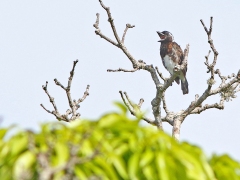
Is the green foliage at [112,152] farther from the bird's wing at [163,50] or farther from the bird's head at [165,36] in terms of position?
the bird's head at [165,36]

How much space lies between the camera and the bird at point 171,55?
13.9m

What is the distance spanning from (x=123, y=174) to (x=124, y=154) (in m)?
0.13

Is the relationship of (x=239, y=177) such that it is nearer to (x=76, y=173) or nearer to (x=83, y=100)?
(x=76, y=173)

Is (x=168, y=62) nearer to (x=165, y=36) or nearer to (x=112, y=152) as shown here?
(x=165, y=36)

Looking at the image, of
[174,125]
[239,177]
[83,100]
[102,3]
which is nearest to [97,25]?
[102,3]

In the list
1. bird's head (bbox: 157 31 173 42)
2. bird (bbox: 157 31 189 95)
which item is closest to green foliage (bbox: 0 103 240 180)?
bird (bbox: 157 31 189 95)

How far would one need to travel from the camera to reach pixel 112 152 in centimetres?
233

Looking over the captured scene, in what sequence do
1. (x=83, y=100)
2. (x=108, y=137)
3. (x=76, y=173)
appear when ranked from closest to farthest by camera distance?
(x=76, y=173) < (x=108, y=137) < (x=83, y=100)

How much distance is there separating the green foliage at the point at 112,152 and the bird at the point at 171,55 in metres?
11.4

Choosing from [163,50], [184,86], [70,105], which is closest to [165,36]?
[163,50]

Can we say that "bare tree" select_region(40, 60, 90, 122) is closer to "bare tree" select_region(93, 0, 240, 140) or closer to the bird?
"bare tree" select_region(93, 0, 240, 140)

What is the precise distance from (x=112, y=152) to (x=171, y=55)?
1252 cm

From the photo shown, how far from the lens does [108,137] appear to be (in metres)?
2.45

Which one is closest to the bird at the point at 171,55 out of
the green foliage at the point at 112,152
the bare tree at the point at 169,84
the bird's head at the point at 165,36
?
the bird's head at the point at 165,36
